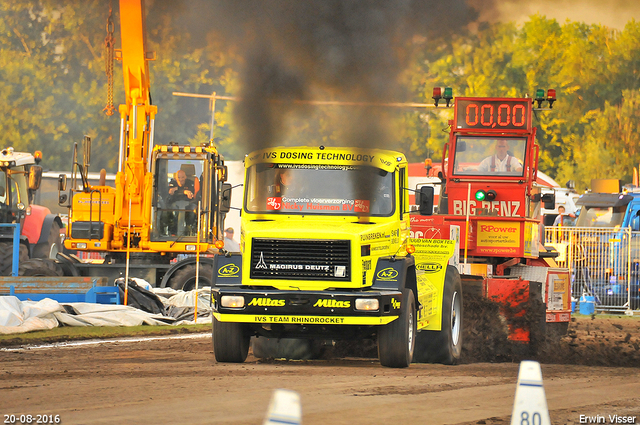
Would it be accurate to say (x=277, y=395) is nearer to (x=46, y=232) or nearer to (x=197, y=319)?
(x=197, y=319)

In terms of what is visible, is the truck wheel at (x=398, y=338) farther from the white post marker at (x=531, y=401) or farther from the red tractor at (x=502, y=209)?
the white post marker at (x=531, y=401)

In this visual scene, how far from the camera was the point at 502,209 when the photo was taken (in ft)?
56.4

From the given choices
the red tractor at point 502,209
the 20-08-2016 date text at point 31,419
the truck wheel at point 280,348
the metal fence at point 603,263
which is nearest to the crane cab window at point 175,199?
the red tractor at point 502,209

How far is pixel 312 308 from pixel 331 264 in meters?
0.55

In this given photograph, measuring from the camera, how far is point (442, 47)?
11906mm

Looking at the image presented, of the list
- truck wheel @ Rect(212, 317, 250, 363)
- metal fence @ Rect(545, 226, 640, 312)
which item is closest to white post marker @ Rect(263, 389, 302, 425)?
truck wheel @ Rect(212, 317, 250, 363)

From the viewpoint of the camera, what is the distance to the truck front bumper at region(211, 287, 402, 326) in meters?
11.0

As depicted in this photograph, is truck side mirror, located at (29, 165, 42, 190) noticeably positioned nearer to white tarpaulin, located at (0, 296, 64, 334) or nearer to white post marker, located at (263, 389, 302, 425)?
white tarpaulin, located at (0, 296, 64, 334)

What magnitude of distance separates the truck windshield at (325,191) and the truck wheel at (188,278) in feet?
27.8

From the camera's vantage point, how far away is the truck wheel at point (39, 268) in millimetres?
20547

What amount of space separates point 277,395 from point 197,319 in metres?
14.5

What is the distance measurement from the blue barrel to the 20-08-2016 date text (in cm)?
1920

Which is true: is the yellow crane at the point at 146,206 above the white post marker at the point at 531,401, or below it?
above

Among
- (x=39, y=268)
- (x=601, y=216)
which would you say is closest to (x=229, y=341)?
(x=39, y=268)
